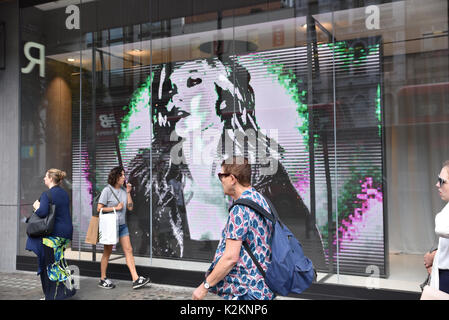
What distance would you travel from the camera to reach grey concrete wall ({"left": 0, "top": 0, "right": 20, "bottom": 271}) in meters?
7.95

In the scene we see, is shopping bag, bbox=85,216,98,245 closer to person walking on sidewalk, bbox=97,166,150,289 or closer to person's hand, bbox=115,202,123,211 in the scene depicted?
person walking on sidewalk, bbox=97,166,150,289

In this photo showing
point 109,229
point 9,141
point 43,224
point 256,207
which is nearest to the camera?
point 256,207

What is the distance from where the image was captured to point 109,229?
631cm

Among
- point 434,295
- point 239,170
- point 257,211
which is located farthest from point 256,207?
point 434,295

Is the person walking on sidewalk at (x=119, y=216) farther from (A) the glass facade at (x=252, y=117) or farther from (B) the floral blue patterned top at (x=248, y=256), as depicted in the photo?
(B) the floral blue patterned top at (x=248, y=256)

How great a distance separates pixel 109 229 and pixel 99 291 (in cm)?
96

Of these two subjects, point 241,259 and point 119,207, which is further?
point 119,207

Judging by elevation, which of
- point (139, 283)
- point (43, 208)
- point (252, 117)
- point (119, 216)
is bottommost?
point (139, 283)

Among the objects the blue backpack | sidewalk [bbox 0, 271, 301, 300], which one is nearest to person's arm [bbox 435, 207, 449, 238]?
the blue backpack

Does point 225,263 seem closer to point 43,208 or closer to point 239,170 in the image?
point 239,170

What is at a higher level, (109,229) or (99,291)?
(109,229)

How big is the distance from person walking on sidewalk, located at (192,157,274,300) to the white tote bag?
369 centimetres

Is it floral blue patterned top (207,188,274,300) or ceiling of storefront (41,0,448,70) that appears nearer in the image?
floral blue patterned top (207,188,274,300)

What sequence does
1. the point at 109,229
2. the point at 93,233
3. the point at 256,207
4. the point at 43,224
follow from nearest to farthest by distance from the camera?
1. the point at 256,207
2. the point at 43,224
3. the point at 109,229
4. the point at 93,233
